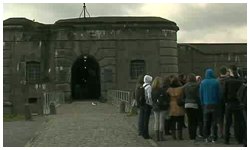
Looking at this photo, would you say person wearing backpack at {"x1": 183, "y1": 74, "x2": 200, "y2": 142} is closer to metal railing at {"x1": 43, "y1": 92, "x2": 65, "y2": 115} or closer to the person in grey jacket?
the person in grey jacket

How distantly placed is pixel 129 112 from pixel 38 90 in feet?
35.3

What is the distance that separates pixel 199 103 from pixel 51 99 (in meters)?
12.9

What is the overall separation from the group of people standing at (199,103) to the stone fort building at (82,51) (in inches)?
639

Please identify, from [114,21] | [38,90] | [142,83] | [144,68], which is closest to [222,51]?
[144,68]

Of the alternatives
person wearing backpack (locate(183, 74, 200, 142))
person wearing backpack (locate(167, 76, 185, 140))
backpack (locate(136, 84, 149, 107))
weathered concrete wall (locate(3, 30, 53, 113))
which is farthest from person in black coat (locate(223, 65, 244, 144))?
weathered concrete wall (locate(3, 30, 53, 113))

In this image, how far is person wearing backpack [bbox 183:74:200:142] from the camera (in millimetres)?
11445

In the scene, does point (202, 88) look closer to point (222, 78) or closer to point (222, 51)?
point (222, 78)

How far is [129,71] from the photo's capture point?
28797 mm

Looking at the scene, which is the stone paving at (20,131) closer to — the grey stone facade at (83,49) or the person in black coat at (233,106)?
the person in black coat at (233,106)

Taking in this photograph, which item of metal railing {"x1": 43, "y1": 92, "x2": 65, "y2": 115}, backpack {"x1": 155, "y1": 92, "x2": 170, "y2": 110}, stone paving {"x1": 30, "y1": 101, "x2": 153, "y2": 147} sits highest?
backpack {"x1": 155, "y1": 92, "x2": 170, "y2": 110}

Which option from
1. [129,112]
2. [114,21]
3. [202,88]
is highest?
[114,21]

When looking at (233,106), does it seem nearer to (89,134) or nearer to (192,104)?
(192,104)

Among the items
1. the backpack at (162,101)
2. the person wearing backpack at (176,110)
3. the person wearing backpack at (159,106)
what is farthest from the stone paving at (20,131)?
the person wearing backpack at (176,110)

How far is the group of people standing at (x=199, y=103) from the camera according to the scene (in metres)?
10.8
